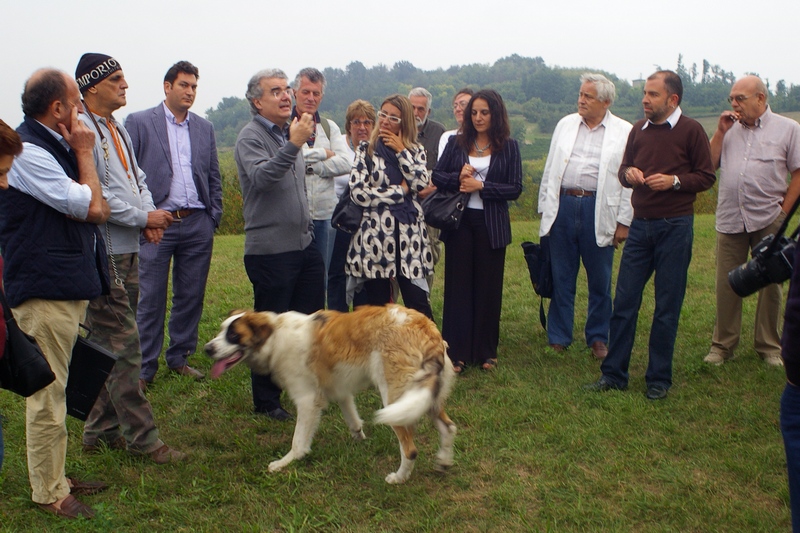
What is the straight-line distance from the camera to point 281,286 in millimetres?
5008

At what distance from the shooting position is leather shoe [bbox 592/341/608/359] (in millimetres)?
6707

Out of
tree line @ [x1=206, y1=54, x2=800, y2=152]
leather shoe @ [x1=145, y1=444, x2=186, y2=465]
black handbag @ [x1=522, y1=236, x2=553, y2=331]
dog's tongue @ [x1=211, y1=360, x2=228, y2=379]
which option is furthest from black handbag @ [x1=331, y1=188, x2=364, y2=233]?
tree line @ [x1=206, y1=54, x2=800, y2=152]

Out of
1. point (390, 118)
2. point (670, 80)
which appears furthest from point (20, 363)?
point (670, 80)

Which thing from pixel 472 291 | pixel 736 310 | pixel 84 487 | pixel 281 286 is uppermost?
pixel 281 286

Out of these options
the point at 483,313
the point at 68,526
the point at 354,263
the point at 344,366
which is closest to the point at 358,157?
the point at 354,263

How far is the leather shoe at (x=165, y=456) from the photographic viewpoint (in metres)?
4.47

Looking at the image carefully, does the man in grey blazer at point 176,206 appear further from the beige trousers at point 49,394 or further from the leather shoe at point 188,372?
the beige trousers at point 49,394

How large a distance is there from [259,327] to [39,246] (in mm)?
1409

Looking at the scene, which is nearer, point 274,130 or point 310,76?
point 274,130

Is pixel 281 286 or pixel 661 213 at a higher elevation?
pixel 661 213

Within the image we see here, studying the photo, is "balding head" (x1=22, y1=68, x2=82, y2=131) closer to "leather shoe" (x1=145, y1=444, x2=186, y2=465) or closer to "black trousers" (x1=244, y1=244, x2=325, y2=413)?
"black trousers" (x1=244, y1=244, x2=325, y2=413)

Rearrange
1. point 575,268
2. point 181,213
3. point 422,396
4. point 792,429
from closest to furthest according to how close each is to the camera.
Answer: point 792,429
point 422,396
point 181,213
point 575,268

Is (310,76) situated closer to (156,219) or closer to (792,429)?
(156,219)

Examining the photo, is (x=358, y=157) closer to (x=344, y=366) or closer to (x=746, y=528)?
(x=344, y=366)
